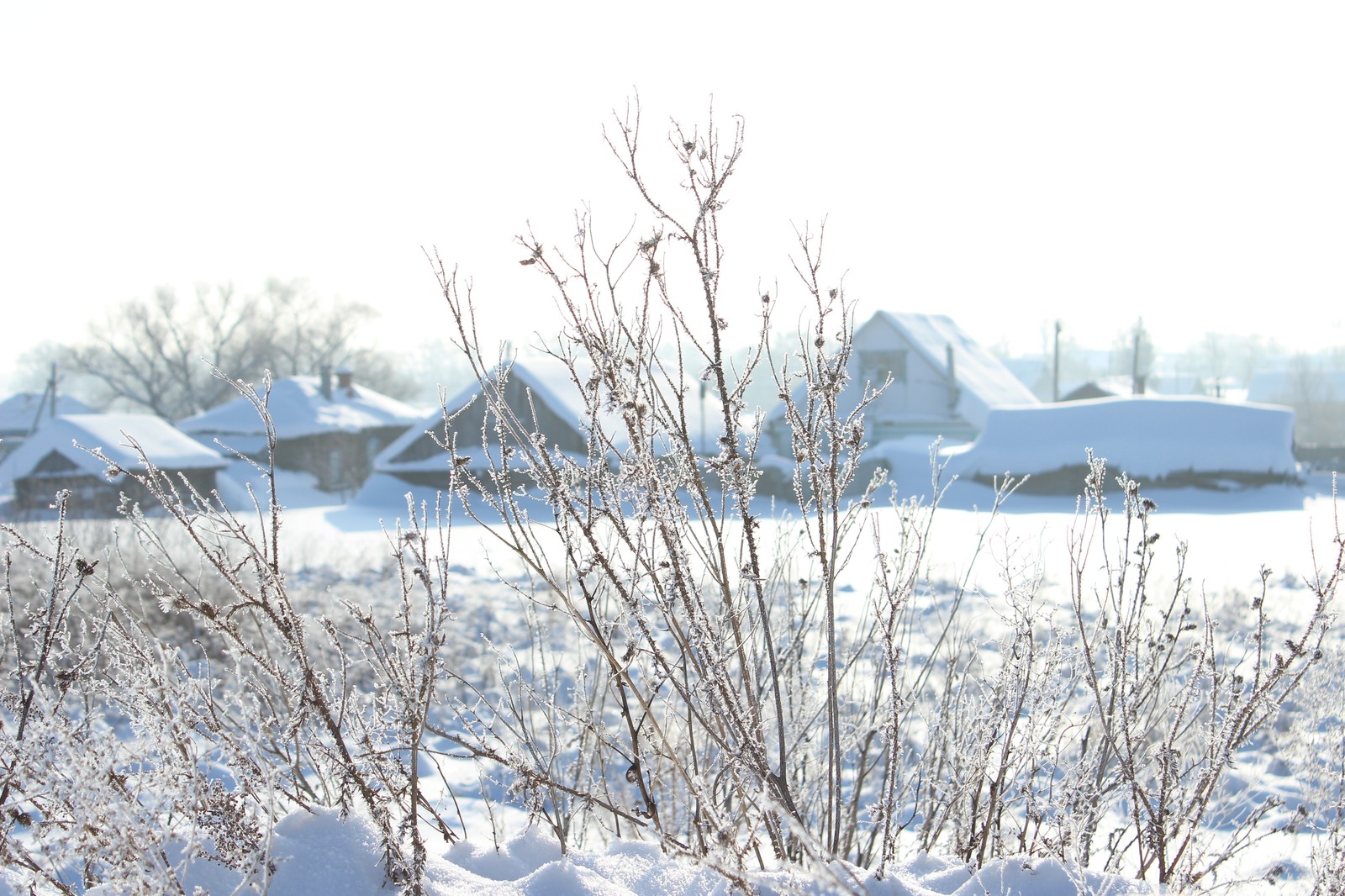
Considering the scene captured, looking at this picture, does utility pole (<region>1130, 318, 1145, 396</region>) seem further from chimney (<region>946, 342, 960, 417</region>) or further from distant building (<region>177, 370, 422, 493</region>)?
distant building (<region>177, 370, 422, 493</region>)

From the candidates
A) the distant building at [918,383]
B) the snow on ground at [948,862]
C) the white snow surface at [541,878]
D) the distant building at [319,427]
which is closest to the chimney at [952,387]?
the distant building at [918,383]

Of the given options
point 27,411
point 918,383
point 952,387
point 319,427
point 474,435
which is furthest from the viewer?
point 27,411

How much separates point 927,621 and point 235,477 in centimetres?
2634

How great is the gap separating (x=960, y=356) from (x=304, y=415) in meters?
22.8

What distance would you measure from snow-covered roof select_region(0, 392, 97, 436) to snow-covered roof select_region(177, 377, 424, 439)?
1153 centimetres

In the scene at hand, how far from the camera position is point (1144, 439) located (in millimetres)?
21750

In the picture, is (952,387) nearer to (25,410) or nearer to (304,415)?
(304,415)

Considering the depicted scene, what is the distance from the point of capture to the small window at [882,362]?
28531 millimetres

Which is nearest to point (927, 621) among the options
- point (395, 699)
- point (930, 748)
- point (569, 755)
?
point (569, 755)

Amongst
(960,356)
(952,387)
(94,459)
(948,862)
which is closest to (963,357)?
(960,356)

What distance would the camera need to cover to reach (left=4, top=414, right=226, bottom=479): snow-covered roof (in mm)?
20984

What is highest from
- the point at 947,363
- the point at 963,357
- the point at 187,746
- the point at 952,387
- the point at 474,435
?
the point at 963,357

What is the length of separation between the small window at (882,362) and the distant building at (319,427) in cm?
1638

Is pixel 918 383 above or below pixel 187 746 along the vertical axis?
above
